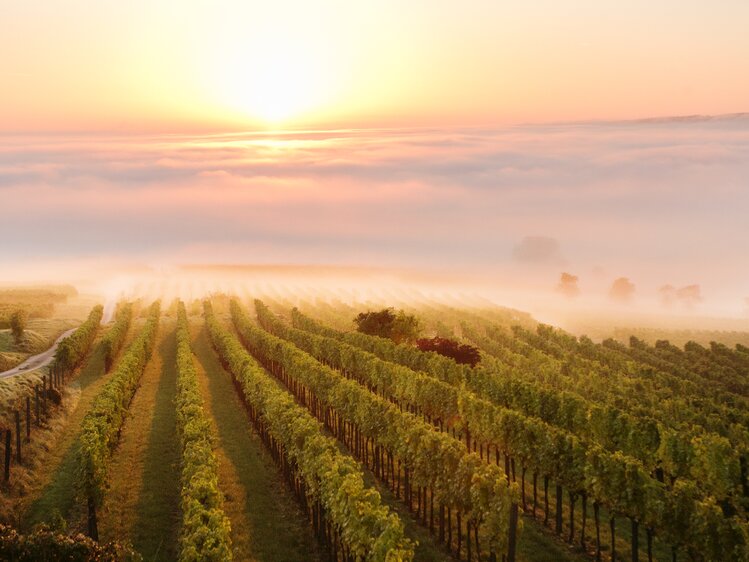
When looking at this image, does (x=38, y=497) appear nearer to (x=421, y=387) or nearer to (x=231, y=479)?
(x=231, y=479)

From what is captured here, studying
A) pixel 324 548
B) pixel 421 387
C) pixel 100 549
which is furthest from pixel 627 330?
pixel 100 549

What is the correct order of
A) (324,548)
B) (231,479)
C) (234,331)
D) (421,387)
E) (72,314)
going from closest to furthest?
(324,548) < (231,479) < (421,387) < (234,331) < (72,314)

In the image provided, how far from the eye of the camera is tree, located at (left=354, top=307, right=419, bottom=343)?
83125 mm

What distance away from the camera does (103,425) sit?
37.8 metres

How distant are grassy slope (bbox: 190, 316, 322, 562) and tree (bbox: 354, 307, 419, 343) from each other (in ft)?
100

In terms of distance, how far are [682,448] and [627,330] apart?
89168mm

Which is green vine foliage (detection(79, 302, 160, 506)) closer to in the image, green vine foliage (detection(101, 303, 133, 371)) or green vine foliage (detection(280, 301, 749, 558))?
green vine foliage (detection(101, 303, 133, 371))

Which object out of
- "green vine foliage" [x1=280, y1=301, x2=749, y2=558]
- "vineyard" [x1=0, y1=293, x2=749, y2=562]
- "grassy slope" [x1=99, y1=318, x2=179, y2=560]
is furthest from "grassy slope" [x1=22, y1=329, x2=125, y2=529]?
"green vine foliage" [x1=280, y1=301, x2=749, y2=558]

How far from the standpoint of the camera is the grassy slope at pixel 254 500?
97.0 ft

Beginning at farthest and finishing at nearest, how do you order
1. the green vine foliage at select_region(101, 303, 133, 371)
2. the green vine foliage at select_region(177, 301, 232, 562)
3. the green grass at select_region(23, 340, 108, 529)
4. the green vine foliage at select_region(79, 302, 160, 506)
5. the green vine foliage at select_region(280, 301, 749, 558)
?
the green vine foliage at select_region(101, 303, 133, 371) → the green grass at select_region(23, 340, 108, 529) → the green vine foliage at select_region(79, 302, 160, 506) → the green vine foliage at select_region(280, 301, 749, 558) → the green vine foliage at select_region(177, 301, 232, 562)

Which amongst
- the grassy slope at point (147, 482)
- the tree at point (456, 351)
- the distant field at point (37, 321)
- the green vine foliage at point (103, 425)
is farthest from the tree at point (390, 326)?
the distant field at point (37, 321)

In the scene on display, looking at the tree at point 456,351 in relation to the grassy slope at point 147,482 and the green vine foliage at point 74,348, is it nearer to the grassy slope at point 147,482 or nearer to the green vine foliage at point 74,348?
the grassy slope at point 147,482

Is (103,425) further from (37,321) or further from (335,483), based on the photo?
(37,321)

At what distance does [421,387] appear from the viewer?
48312 millimetres
